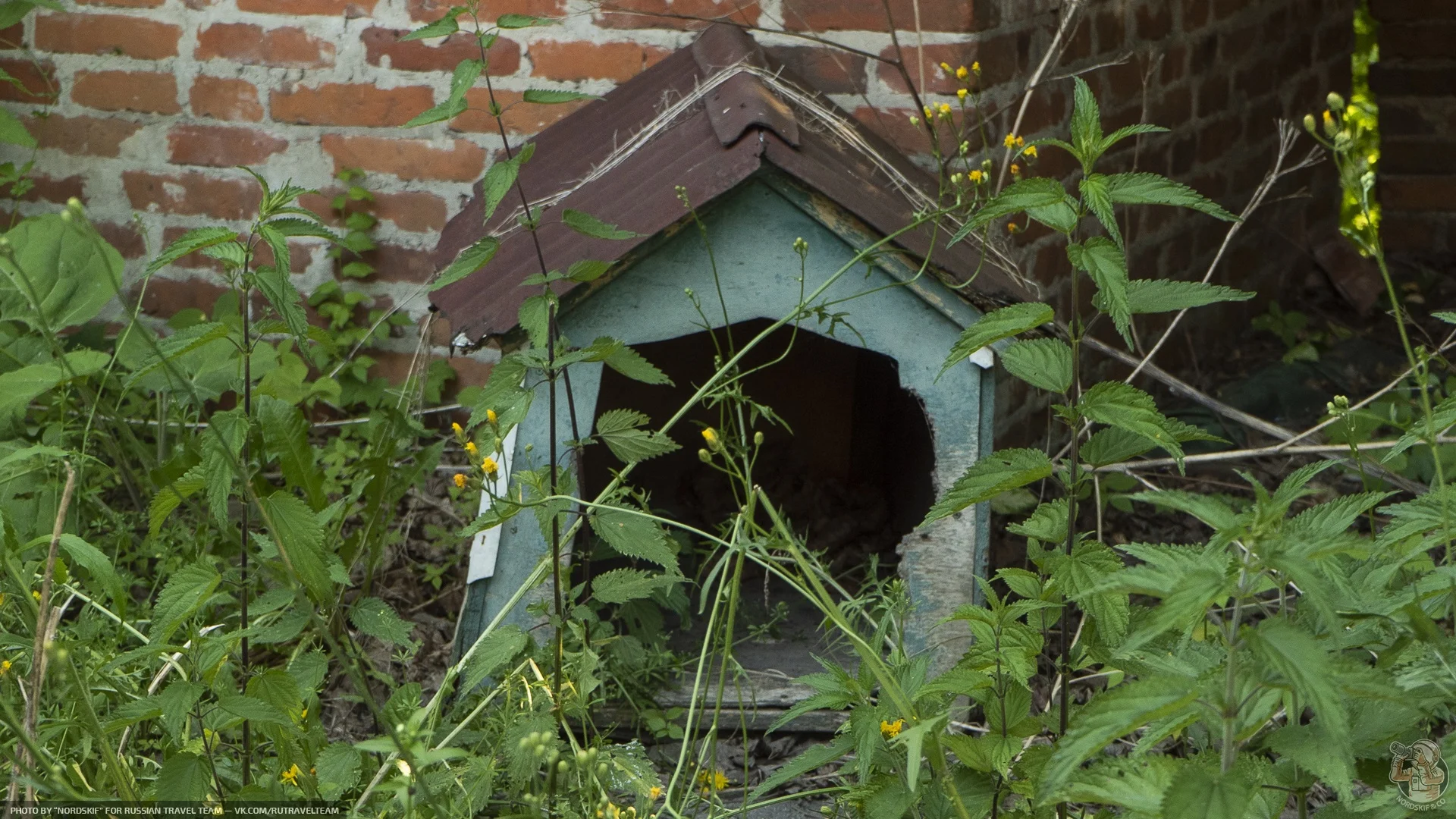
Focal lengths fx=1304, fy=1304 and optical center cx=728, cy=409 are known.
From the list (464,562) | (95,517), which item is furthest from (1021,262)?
(95,517)

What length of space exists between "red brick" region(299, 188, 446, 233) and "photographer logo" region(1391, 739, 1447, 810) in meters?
2.36

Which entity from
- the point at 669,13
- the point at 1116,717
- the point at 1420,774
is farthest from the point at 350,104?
the point at 1420,774

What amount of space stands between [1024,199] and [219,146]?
229 centimetres

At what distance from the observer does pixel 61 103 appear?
10.4 feet

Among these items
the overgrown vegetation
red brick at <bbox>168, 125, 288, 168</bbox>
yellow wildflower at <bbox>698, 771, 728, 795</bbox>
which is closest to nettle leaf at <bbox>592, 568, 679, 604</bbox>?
the overgrown vegetation

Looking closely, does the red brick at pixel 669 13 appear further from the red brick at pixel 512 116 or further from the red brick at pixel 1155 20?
the red brick at pixel 1155 20

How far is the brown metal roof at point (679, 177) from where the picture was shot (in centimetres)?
209

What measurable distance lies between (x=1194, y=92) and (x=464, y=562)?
2223 mm

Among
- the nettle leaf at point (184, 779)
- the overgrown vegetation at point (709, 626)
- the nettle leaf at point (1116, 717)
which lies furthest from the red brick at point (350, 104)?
the nettle leaf at point (1116, 717)

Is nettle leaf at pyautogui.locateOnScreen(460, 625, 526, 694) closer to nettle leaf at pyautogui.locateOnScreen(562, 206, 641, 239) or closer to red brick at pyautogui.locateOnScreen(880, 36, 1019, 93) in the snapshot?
nettle leaf at pyautogui.locateOnScreen(562, 206, 641, 239)

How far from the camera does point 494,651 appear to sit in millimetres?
1764

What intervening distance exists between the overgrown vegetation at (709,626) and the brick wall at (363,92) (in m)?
0.60

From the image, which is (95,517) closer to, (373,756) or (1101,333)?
(373,756)

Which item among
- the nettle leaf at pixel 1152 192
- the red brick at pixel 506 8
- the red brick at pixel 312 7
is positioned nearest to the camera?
the nettle leaf at pixel 1152 192
